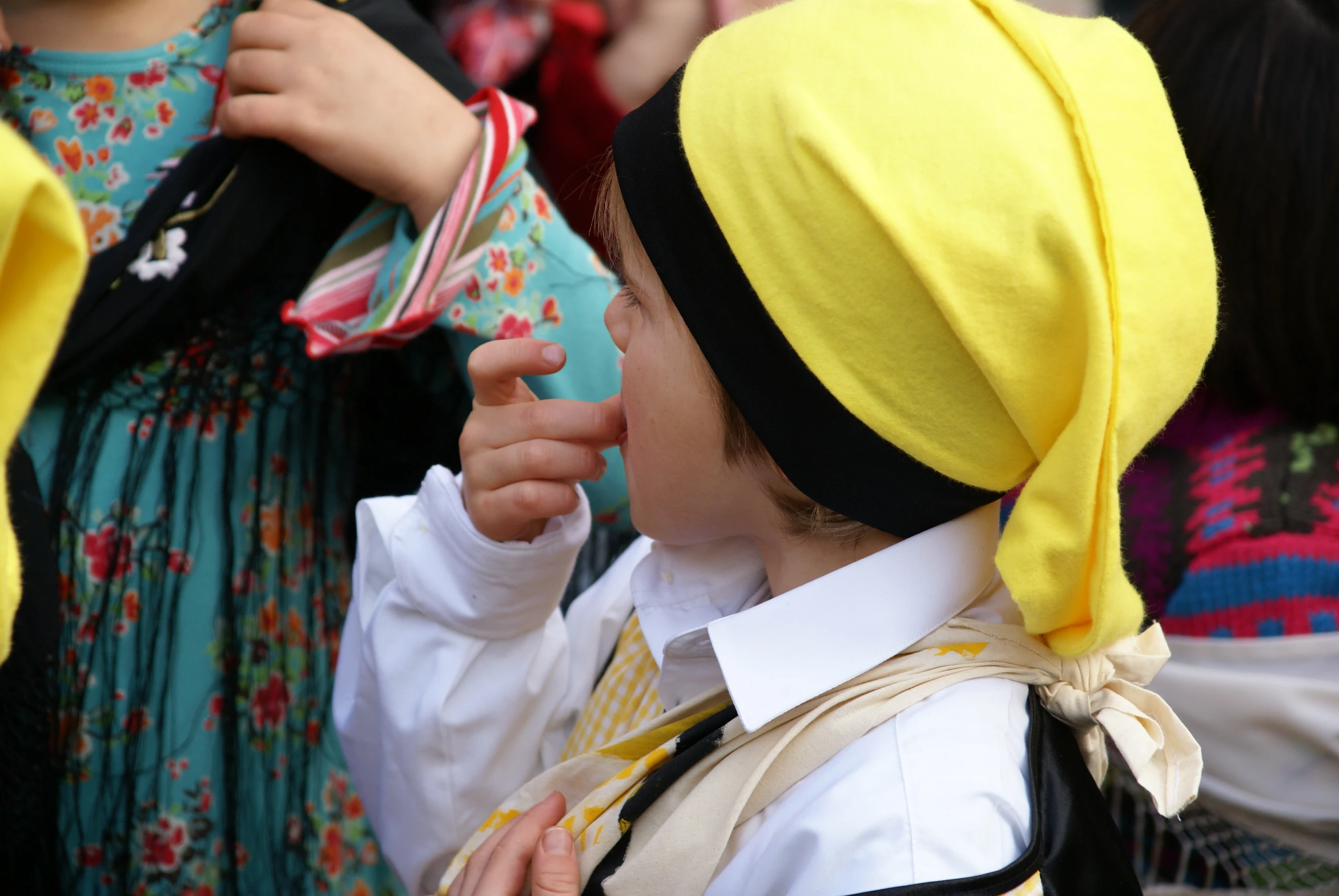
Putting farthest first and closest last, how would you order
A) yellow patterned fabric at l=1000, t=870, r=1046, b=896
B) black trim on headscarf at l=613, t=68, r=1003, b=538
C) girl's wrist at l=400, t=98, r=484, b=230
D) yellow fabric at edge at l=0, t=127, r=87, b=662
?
girl's wrist at l=400, t=98, r=484, b=230, black trim on headscarf at l=613, t=68, r=1003, b=538, yellow patterned fabric at l=1000, t=870, r=1046, b=896, yellow fabric at edge at l=0, t=127, r=87, b=662

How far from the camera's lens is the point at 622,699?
1138mm

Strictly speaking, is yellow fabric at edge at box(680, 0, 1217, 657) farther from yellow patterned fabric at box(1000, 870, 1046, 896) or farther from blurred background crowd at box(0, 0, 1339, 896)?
blurred background crowd at box(0, 0, 1339, 896)

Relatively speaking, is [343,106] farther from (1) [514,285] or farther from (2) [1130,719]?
(2) [1130,719]

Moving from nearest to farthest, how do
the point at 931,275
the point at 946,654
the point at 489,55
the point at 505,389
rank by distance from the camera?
the point at 931,275, the point at 946,654, the point at 505,389, the point at 489,55

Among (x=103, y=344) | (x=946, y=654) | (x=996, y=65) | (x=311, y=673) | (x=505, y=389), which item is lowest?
(x=311, y=673)

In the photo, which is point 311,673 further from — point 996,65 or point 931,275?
point 996,65

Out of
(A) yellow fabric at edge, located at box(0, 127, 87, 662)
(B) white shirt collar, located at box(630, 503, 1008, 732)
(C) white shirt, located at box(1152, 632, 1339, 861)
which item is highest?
(A) yellow fabric at edge, located at box(0, 127, 87, 662)

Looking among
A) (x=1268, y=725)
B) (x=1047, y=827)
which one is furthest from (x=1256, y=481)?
(x=1047, y=827)

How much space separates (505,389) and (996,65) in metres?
0.59

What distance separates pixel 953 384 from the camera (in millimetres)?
838

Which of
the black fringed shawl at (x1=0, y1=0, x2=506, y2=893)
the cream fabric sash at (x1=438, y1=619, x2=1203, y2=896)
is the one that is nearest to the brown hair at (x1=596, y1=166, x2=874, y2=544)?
the cream fabric sash at (x1=438, y1=619, x2=1203, y2=896)

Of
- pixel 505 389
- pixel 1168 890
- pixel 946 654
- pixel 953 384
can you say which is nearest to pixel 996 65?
pixel 953 384

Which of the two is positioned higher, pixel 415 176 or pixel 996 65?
pixel 996 65

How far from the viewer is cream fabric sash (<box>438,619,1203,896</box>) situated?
0.85m
